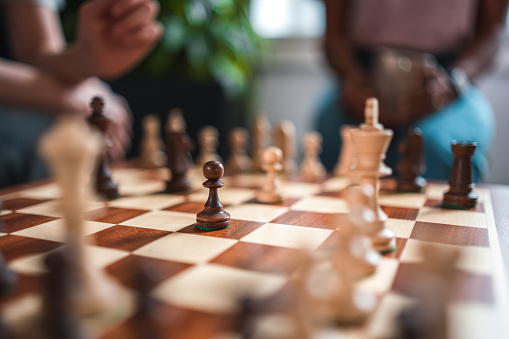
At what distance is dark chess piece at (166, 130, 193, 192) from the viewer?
1.46 meters

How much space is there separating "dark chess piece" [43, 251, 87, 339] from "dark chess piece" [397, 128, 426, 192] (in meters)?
1.15

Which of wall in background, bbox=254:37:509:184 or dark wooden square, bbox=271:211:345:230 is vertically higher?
wall in background, bbox=254:37:509:184

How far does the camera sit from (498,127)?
12.1 ft

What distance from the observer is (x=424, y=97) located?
2.27m

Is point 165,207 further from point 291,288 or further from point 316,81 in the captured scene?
point 316,81

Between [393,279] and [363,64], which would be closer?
[393,279]

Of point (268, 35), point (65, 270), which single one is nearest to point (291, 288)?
point (65, 270)

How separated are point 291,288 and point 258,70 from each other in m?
3.85

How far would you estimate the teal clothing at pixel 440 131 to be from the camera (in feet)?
7.09

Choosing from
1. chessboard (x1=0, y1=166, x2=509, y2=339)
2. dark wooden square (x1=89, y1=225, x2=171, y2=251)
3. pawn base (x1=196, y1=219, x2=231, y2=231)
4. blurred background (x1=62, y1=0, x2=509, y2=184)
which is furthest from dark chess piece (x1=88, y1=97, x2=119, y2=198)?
blurred background (x1=62, y1=0, x2=509, y2=184)

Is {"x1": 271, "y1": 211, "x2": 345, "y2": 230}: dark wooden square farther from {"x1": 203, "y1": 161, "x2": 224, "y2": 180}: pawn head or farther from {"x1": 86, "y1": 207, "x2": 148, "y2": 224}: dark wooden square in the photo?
{"x1": 86, "y1": 207, "x2": 148, "y2": 224}: dark wooden square

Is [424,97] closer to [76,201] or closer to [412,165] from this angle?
[412,165]

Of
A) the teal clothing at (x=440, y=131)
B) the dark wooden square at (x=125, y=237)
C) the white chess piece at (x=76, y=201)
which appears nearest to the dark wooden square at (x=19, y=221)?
the dark wooden square at (x=125, y=237)

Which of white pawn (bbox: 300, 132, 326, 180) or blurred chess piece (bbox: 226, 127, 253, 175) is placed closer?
white pawn (bbox: 300, 132, 326, 180)
